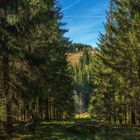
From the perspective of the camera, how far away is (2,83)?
70.3ft

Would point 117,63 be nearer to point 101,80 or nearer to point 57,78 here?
point 57,78

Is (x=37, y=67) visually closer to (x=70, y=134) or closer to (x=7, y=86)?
(x=7, y=86)

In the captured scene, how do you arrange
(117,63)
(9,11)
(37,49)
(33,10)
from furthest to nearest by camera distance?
1. (117,63)
2. (37,49)
3. (33,10)
4. (9,11)

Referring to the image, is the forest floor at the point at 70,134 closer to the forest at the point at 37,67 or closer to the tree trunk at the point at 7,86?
the forest at the point at 37,67

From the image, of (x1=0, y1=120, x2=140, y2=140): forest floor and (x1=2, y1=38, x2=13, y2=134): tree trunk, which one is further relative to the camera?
(x1=2, y1=38, x2=13, y2=134): tree trunk

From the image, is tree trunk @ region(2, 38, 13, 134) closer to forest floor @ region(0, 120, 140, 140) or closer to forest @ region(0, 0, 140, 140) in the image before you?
forest @ region(0, 0, 140, 140)

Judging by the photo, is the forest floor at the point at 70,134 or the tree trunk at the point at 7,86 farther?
the tree trunk at the point at 7,86

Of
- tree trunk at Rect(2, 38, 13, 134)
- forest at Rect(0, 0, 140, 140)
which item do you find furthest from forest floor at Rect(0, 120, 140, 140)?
tree trunk at Rect(2, 38, 13, 134)

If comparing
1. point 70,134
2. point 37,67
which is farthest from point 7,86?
point 70,134

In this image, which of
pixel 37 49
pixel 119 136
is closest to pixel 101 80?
pixel 37 49

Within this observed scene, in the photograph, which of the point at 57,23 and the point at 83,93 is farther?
the point at 83,93

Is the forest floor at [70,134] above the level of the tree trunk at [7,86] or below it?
below

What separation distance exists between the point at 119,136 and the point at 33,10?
32.4ft

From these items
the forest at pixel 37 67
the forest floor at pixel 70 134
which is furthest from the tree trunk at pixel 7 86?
the forest floor at pixel 70 134
